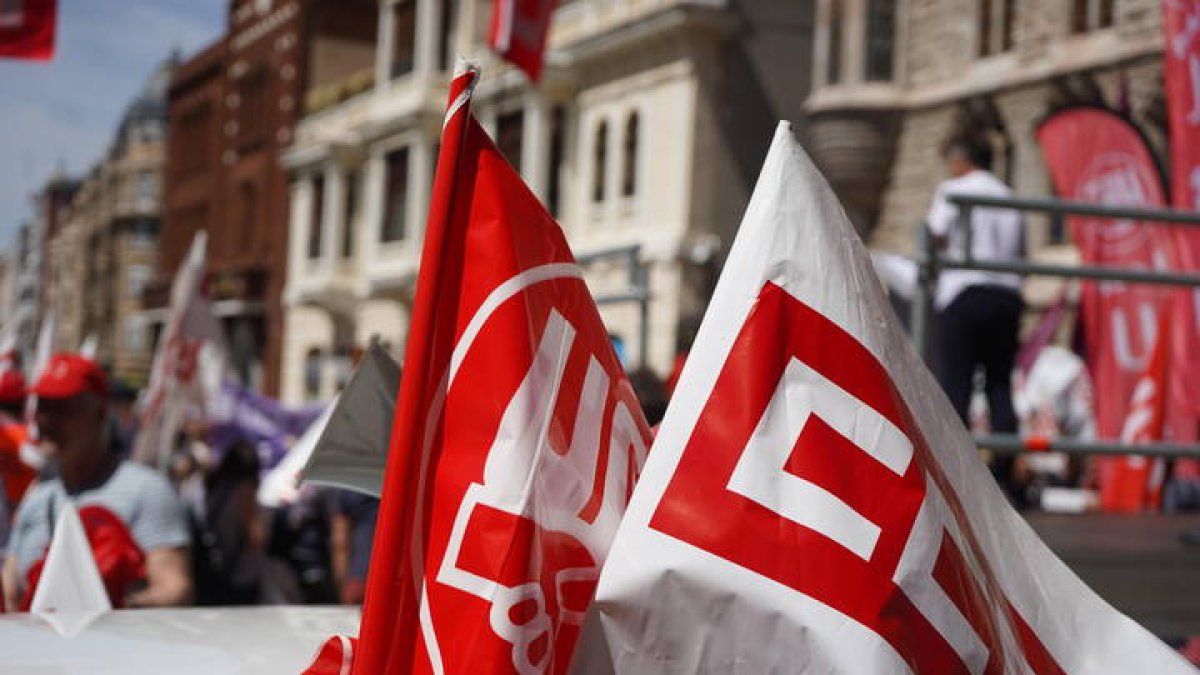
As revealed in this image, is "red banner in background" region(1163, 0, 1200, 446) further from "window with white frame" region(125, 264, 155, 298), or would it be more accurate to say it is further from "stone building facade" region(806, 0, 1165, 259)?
"window with white frame" region(125, 264, 155, 298)

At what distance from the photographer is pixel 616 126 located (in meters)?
27.8

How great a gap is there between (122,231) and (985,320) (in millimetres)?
79056

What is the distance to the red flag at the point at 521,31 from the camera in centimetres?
884

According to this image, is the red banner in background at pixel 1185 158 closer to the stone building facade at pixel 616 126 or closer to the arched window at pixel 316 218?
the stone building facade at pixel 616 126

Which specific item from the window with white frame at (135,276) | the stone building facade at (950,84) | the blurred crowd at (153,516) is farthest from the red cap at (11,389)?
the window with white frame at (135,276)

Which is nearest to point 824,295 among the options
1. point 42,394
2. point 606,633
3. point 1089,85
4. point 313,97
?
point 606,633

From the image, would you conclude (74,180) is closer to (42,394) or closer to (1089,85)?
(1089,85)

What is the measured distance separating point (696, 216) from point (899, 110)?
4876 mm

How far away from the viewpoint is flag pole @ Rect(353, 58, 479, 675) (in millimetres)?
1688

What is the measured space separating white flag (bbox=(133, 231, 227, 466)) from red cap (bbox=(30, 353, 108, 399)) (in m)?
4.57

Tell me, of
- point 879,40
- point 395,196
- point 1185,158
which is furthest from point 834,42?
point 1185,158

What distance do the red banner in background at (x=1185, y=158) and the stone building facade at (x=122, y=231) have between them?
69.7 m

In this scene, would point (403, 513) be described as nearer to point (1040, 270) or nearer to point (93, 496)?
point (93, 496)

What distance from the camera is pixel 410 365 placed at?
1.73 meters
